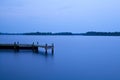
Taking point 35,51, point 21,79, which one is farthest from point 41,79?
point 35,51

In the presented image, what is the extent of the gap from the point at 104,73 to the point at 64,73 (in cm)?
435

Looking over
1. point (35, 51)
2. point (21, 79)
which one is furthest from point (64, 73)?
point (35, 51)

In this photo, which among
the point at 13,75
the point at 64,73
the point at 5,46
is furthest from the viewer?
the point at 5,46

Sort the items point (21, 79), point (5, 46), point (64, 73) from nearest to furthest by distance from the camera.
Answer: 1. point (21, 79)
2. point (64, 73)
3. point (5, 46)

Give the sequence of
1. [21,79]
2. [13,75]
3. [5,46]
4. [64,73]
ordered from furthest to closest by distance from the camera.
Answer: [5,46] < [64,73] < [13,75] < [21,79]

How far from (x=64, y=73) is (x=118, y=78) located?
17.8 feet

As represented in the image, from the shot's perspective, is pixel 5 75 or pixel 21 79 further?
pixel 5 75

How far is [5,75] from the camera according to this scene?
24594mm

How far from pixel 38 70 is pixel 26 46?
60.3 feet

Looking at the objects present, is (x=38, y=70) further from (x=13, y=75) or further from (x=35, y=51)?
(x=35, y=51)

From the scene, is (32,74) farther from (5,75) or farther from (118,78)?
(118,78)

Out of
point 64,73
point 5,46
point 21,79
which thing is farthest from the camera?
point 5,46

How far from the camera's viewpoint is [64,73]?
2638 cm

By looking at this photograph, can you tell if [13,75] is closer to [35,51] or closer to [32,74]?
[32,74]
